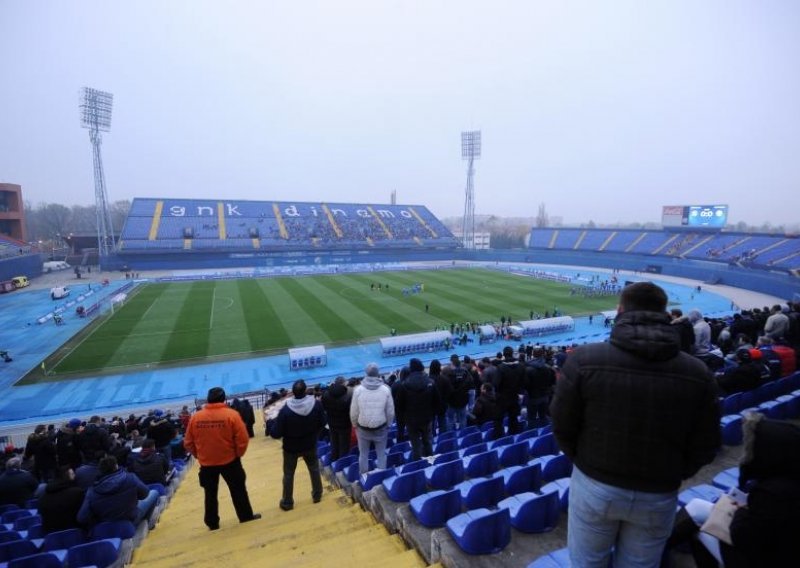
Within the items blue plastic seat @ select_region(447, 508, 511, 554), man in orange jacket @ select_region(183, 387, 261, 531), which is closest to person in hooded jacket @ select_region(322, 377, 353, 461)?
man in orange jacket @ select_region(183, 387, 261, 531)

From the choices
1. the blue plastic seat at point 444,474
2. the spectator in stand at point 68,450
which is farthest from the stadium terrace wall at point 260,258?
the blue plastic seat at point 444,474

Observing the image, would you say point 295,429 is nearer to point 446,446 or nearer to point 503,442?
point 446,446

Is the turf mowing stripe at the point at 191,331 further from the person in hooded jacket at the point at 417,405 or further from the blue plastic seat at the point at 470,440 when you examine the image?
the blue plastic seat at the point at 470,440

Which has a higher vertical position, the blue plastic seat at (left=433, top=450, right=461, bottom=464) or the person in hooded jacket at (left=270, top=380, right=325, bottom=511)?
the person in hooded jacket at (left=270, top=380, right=325, bottom=511)

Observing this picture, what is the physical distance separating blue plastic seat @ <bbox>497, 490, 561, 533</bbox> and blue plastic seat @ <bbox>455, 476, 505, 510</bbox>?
48 centimetres

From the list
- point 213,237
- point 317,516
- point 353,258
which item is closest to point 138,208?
point 213,237

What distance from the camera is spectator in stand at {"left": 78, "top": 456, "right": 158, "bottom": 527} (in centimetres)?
509

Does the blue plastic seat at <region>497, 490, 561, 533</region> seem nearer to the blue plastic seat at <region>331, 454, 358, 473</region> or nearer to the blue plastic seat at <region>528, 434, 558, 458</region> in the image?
the blue plastic seat at <region>528, 434, 558, 458</region>

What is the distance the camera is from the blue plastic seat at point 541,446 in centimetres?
642

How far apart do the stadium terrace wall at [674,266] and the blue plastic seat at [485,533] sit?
1898 inches

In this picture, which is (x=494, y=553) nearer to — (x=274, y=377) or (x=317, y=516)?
(x=317, y=516)

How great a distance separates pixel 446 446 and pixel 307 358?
16975mm

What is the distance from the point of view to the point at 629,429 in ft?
7.36

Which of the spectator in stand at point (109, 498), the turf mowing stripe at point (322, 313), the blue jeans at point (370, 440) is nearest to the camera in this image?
the spectator in stand at point (109, 498)
